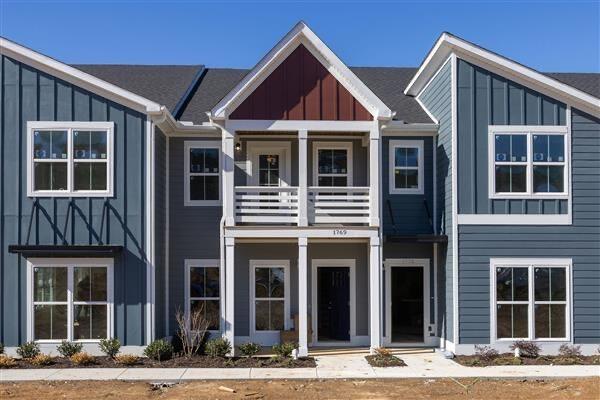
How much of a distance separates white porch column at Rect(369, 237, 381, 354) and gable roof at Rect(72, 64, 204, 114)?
6.64 meters

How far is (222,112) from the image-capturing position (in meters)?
14.7

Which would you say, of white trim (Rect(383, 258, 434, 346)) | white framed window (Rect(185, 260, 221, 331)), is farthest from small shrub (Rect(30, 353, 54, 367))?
white trim (Rect(383, 258, 434, 346))

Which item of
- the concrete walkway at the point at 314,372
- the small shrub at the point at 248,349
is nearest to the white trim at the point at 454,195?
the concrete walkway at the point at 314,372

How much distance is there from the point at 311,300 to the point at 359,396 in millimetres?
5687

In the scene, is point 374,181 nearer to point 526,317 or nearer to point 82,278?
point 526,317

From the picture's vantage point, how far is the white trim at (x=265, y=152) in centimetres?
1639

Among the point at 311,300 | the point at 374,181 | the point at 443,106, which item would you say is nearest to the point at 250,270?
the point at 311,300

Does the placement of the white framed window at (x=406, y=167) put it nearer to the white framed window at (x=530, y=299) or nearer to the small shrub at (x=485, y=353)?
the white framed window at (x=530, y=299)

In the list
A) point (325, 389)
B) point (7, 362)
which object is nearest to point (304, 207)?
point (325, 389)

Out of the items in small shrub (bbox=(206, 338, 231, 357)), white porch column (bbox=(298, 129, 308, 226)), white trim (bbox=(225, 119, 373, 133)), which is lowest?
small shrub (bbox=(206, 338, 231, 357))

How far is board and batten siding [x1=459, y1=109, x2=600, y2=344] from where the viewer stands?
14.7m

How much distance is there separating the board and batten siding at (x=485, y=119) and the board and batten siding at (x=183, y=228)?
6336mm

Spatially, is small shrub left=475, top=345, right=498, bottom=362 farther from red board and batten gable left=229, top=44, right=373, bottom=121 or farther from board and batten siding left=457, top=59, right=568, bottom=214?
red board and batten gable left=229, top=44, right=373, bottom=121

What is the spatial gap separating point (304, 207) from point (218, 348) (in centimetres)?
382
